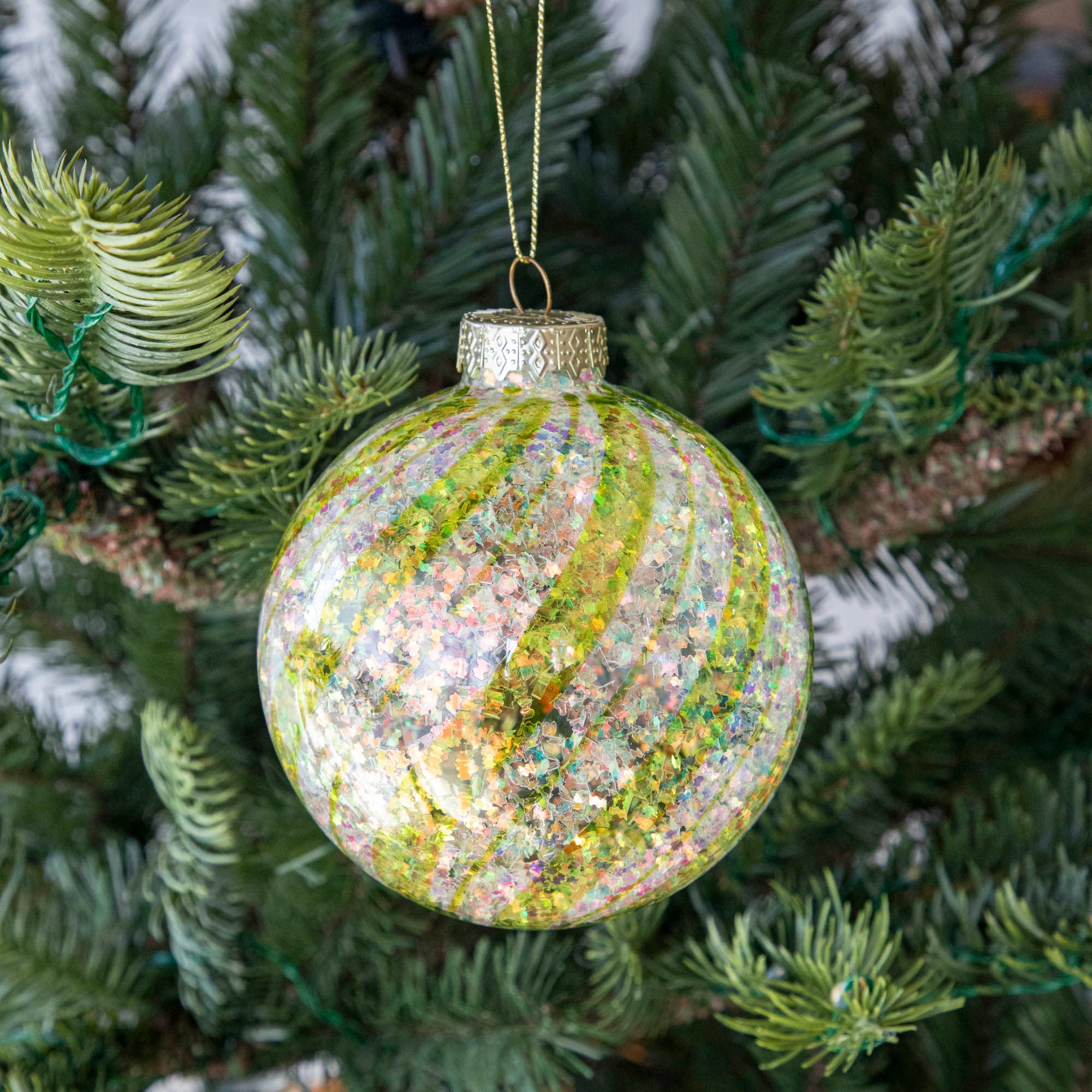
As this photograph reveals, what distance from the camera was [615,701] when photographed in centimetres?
30

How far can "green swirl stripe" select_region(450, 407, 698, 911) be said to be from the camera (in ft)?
0.97

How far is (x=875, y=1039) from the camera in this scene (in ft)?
1.25

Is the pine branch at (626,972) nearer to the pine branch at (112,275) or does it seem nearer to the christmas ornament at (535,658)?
the christmas ornament at (535,658)

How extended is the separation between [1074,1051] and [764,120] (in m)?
0.46

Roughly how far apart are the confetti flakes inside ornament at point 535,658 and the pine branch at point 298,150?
161mm

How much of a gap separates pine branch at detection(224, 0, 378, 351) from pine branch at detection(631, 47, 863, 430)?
14 centimetres

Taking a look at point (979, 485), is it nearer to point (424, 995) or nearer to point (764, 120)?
point (764, 120)

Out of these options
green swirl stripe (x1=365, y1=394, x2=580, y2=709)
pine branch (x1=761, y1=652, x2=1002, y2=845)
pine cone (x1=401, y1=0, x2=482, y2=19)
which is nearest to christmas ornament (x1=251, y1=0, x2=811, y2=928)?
green swirl stripe (x1=365, y1=394, x2=580, y2=709)

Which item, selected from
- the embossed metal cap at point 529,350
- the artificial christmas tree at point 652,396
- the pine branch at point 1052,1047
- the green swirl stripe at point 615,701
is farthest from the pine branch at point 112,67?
the pine branch at point 1052,1047

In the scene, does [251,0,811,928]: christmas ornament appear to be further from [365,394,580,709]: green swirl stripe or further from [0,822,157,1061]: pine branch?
[0,822,157,1061]: pine branch

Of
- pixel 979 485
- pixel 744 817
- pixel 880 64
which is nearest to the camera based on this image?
pixel 744 817

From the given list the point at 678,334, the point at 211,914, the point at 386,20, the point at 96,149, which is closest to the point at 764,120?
the point at 678,334

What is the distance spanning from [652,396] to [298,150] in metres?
0.19

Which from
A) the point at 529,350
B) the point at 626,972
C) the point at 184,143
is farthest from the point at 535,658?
the point at 184,143
